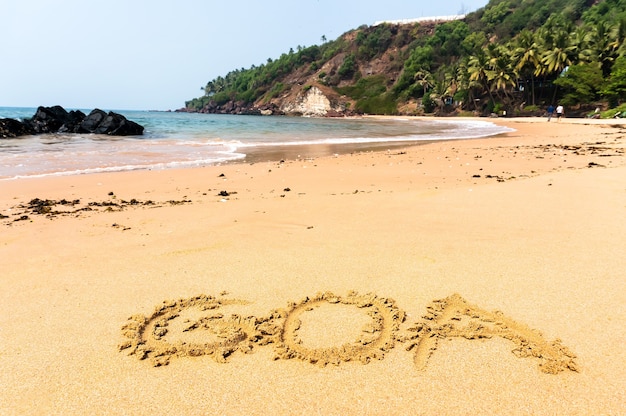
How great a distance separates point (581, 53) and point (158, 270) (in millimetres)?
58845

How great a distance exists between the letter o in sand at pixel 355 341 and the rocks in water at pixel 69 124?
2462 centimetres

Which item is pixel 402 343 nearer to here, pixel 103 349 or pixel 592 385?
pixel 592 385

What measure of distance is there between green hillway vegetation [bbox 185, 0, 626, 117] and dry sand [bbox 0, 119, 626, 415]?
123ft

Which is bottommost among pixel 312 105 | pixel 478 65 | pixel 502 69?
pixel 312 105

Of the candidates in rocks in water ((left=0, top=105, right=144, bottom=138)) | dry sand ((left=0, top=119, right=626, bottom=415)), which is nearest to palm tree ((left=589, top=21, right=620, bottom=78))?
rocks in water ((left=0, top=105, right=144, bottom=138))

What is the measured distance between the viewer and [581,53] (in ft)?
149

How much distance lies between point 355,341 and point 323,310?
396mm

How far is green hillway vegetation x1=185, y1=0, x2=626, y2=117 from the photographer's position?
43969mm

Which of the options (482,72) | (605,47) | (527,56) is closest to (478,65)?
(482,72)

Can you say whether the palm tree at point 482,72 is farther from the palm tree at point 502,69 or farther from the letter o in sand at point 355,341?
the letter o in sand at point 355,341

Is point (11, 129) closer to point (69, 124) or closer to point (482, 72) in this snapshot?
point (69, 124)

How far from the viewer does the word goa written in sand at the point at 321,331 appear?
204cm

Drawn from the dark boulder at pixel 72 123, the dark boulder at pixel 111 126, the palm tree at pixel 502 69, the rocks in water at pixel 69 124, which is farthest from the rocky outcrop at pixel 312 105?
the dark boulder at pixel 111 126

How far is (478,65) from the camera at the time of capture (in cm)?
5794
